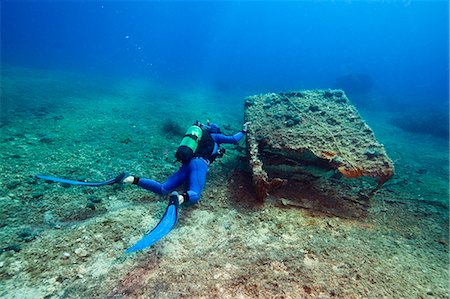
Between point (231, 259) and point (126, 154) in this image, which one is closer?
point (231, 259)

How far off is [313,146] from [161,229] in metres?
Answer: 3.25

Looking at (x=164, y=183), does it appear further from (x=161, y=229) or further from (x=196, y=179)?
(x=161, y=229)

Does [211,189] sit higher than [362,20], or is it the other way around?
[362,20]

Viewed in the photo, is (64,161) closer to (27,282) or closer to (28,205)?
(28,205)

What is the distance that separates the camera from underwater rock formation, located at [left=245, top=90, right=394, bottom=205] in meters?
4.77

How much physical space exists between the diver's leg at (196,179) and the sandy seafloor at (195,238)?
14.9 inches

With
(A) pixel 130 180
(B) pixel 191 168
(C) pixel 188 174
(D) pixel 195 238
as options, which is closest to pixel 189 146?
(B) pixel 191 168

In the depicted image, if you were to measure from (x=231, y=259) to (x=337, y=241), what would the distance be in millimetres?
1803

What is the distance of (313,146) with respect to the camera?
5047mm

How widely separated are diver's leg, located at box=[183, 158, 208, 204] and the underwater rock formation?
977 mm

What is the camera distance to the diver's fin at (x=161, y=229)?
Answer: 10.2 ft

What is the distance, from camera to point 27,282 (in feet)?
9.55

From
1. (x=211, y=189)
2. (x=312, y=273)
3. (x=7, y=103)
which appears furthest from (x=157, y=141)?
(x=7, y=103)

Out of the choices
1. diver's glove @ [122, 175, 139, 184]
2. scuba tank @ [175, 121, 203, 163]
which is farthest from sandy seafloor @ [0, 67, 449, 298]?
scuba tank @ [175, 121, 203, 163]
